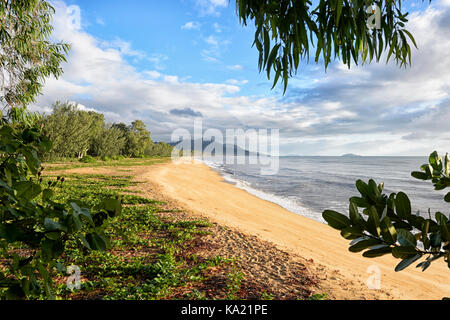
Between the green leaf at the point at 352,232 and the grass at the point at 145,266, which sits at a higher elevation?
the green leaf at the point at 352,232

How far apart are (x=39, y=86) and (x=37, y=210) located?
11166 millimetres

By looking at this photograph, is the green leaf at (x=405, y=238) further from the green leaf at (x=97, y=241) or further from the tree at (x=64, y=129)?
the tree at (x=64, y=129)

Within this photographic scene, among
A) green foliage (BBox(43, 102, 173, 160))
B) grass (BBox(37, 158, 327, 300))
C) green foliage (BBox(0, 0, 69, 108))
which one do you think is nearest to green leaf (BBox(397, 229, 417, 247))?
grass (BBox(37, 158, 327, 300))

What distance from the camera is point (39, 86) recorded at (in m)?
9.45

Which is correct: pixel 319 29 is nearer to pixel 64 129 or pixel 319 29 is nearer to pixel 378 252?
pixel 378 252

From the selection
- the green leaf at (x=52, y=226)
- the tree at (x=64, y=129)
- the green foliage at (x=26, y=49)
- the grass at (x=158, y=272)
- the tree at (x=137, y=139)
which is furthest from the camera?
the tree at (x=137, y=139)

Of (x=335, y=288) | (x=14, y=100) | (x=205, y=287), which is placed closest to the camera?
(x=205, y=287)

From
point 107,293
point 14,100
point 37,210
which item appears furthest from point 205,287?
point 14,100

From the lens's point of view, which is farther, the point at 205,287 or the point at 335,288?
the point at 335,288

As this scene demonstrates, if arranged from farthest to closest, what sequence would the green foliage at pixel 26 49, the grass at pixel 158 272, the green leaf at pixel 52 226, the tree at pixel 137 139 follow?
1. the tree at pixel 137 139
2. the green foliage at pixel 26 49
3. the grass at pixel 158 272
4. the green leaf at pixel 52 226

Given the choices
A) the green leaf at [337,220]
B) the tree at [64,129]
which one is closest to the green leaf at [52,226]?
the green leaf at [337,220]

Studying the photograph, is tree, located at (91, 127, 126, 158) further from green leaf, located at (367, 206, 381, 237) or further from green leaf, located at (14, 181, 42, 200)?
green leaf, located at (367, 206, 381, 237)
